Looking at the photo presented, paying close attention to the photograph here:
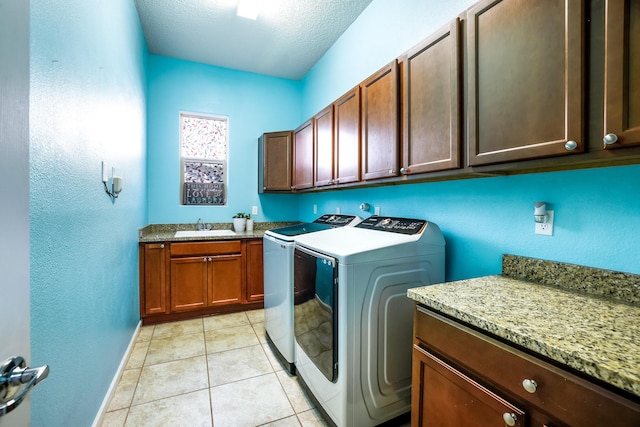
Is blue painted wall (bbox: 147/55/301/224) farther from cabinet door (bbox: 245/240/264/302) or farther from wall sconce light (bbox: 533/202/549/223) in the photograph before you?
wall sconce light (bbox: 533/202/549/223)

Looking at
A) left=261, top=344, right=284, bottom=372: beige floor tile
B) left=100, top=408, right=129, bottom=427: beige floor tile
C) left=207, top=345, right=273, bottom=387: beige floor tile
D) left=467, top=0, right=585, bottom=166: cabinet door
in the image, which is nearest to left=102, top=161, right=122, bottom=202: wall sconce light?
left=100, top=408, right=129, bottom=427: beige floor tile

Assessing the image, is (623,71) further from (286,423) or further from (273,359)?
(273,359)

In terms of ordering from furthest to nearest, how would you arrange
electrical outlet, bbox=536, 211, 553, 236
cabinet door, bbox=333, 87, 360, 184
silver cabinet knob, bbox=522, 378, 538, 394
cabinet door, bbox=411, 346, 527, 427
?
cabinet door, bbox=333, 87, 360, 184 → electrical outlet, bbox=536, 211, 553, 236 → cabinet door, bbox=411, 346, 527, 427 → silver cabinet knob, bbox=522, 378, 538, 394

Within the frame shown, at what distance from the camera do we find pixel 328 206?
3277mm

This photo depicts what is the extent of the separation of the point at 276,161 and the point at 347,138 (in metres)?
1.51

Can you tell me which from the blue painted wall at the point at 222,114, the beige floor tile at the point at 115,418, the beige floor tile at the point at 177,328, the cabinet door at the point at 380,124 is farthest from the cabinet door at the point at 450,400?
the blue painted wall at the point at 222,114

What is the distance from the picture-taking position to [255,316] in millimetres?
3199

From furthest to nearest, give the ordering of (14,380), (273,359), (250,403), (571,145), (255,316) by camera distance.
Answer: (255,316) < (273,359) < (250,403) < (571,145) < (14,380)

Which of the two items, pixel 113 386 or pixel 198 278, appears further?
pixel 198 278

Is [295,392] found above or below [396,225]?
below

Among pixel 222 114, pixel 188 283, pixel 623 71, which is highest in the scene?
pixel 222 114

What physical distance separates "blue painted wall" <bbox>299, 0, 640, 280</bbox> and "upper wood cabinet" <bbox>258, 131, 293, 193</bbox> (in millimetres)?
970

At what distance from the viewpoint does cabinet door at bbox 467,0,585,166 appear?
3.08 feet

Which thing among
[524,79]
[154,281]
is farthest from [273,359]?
[524,79]
